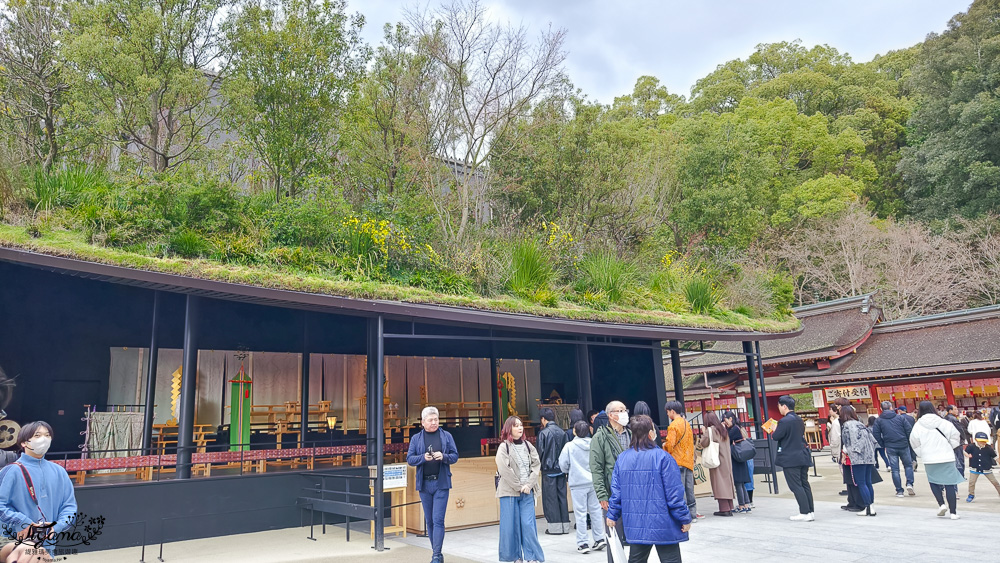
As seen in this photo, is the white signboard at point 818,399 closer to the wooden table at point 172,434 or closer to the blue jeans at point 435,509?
the blue jeans at point 435,509

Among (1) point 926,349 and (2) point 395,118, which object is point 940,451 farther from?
(1) point 926,349

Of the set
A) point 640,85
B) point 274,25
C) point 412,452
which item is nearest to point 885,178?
point 640,85

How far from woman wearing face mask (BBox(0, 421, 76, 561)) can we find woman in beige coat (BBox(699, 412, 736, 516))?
7.81m

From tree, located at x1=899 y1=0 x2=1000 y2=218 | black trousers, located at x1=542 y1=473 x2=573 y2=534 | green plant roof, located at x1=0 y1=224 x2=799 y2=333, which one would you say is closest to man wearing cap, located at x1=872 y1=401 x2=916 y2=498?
green plant roof, located at x1=0 y1=224 x2=799 y2=333

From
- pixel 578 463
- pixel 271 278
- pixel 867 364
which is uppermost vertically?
pixel 271 278

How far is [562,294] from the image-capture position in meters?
12.4

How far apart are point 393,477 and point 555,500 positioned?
2.12m

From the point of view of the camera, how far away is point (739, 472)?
9.81 meters

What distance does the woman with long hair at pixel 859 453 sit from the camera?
27.9 ft

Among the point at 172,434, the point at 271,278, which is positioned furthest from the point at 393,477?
the point at 172,434

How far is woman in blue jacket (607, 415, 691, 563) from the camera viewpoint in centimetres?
443

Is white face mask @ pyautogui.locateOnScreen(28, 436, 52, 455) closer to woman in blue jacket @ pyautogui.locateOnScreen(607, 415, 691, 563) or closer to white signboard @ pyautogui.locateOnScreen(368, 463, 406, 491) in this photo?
woman in blue jacket @ pyautogui.locateOnScreen(607, 415, 691, 563)

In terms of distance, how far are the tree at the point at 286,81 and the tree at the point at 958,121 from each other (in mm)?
29783

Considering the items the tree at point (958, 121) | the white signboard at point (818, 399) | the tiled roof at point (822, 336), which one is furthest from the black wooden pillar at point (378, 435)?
the tree at point (958, 121)
